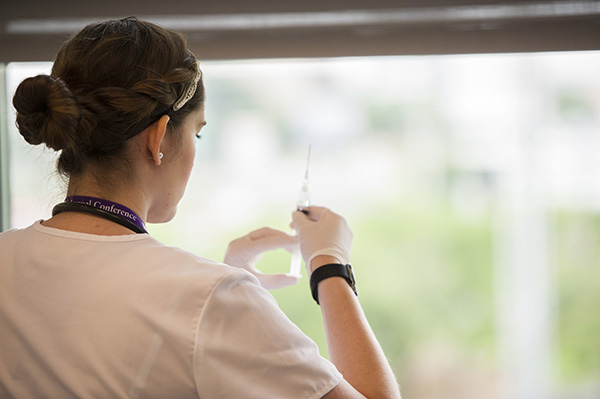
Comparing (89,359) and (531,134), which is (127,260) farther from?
(531,134)

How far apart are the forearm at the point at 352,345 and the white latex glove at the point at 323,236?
8cm

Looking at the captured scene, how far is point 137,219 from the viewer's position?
2.69 feet

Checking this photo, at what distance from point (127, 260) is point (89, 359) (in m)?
0.13

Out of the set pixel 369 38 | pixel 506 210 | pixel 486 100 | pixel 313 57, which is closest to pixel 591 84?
pixel 486 100

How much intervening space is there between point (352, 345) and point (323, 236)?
9.9 inches

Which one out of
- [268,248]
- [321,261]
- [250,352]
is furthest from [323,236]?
[250,352]

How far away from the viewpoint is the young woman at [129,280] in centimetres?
70

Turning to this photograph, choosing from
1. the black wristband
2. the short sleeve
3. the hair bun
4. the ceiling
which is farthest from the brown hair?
the ceiling

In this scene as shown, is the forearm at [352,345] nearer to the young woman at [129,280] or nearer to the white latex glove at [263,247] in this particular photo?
the young woman at [129,280]

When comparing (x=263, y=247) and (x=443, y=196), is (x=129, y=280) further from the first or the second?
(x=443, y=196)

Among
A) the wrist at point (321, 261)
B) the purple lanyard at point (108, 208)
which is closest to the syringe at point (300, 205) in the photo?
the wrist at point (321, 261)

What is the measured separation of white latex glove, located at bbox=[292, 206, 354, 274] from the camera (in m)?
1.05

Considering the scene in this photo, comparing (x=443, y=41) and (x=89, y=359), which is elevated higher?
(x=443, y=41)

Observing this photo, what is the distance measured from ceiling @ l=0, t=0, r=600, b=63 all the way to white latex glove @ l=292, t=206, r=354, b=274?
0.40 meters
